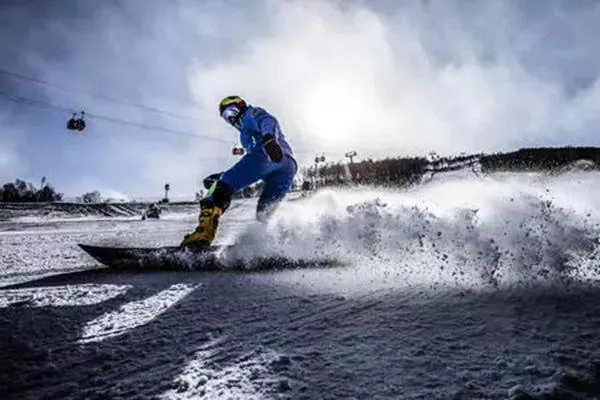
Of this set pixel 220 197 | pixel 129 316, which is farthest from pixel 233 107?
pixel 129 316

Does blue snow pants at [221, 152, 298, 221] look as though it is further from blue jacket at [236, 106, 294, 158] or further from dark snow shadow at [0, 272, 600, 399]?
dark snow shadow at [0, 272, 600, 399]

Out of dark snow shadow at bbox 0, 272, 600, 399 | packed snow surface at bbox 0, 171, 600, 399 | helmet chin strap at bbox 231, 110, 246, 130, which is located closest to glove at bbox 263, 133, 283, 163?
helmet chin strap at bbox 231, 110, 246, 130

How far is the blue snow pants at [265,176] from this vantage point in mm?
5432

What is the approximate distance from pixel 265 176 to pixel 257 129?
629mm

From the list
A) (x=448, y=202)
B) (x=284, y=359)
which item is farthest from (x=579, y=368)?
(x=448, y=202)

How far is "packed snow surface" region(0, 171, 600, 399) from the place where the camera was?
135 centimetres

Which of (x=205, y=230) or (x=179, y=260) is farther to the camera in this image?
(x=205, y=230)

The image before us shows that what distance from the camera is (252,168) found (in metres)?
5.57

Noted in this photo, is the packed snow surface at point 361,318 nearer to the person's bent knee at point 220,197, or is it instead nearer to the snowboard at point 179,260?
the snowboard at point 179,260

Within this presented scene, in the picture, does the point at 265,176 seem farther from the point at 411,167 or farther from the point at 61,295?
the point at 411,167

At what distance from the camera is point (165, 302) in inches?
102

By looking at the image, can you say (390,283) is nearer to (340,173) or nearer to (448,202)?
(448,202)

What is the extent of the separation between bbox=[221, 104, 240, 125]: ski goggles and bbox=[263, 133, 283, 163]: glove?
2.90 feet

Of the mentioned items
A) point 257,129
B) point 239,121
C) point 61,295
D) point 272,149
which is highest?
point 239,121
